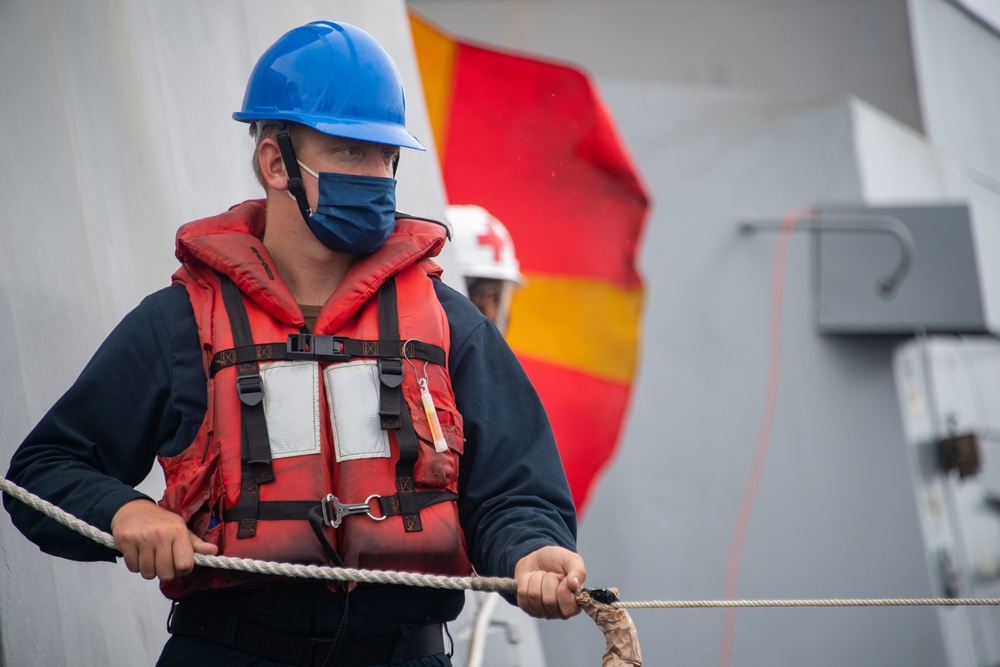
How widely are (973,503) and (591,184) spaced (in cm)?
375

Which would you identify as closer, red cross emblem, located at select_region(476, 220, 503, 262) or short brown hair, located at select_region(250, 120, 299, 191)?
short brown hair, located at select_region(250, 120, 299, 191)

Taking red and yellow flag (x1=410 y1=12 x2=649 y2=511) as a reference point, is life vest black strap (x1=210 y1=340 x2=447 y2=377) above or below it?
below

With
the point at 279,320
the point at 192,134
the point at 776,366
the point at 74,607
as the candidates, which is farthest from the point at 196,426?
the point at 776,366

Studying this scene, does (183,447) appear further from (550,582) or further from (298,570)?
(550,582)

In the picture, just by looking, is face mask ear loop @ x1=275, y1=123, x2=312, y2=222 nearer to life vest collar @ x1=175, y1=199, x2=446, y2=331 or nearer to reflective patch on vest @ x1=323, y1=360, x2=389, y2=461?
life vest collar @ x1=175, y1=199, x2=446, y2=331

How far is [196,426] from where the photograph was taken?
197 cm

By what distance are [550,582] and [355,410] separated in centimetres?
48

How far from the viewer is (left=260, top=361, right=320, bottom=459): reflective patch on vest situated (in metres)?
1.95

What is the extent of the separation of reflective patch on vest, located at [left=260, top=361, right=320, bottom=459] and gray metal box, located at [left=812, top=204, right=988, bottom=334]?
19.3 feet

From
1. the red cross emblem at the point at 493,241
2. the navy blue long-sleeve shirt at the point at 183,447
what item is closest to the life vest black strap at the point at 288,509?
the navy blue long-sleeve shirt at the point at 183,447

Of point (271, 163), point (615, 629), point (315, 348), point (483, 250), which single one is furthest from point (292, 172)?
point (483, 250)

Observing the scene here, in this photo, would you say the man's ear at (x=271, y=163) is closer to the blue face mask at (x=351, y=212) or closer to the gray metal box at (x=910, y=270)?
the blue face mask at (x=351, y=212)

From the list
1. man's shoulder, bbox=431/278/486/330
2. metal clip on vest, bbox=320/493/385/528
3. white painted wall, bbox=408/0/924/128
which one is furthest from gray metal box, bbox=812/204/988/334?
metal clip on vest, bbox=320/493/385/528

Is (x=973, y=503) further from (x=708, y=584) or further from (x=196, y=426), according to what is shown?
(x=196, y=426)
